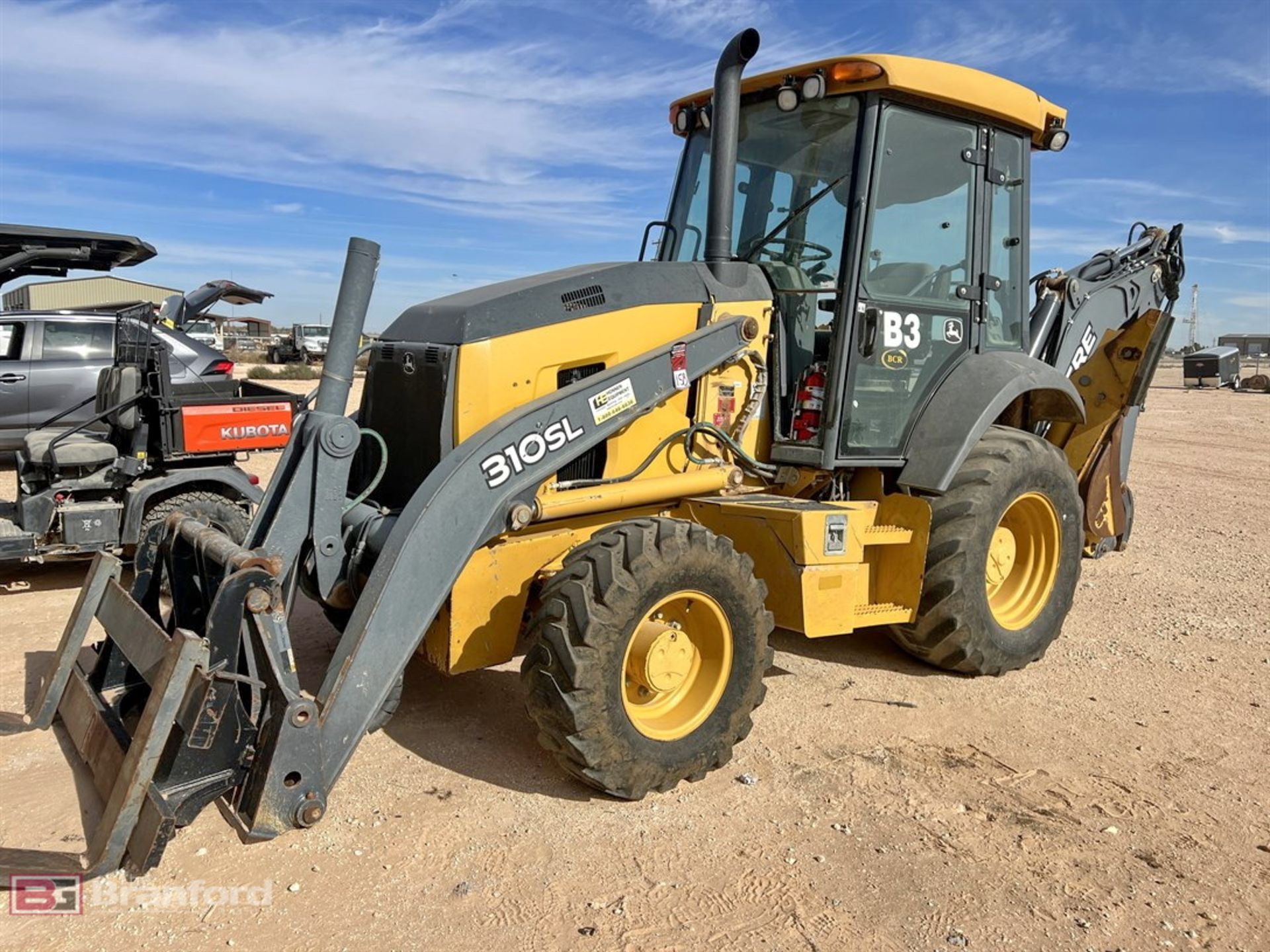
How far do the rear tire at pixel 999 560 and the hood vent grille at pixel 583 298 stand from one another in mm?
1991

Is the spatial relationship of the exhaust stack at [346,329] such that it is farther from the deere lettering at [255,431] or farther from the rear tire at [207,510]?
the deere lettering at [255,431]

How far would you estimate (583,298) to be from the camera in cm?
419

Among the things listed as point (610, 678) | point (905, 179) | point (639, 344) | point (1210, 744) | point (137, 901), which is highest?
point (905, 179)

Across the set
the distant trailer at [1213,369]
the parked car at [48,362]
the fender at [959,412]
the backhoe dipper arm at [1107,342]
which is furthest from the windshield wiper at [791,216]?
the distant trailer at [1213,369]

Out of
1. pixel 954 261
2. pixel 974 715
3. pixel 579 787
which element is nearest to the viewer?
pixel 579 787

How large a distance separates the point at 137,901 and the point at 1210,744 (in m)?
4.28

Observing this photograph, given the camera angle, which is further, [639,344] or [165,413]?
[165,413]

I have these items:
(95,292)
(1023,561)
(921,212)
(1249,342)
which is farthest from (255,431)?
(1249,342)

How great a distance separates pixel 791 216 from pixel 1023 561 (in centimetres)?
238

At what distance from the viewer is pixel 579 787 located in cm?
378

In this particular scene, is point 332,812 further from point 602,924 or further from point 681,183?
point 681,183

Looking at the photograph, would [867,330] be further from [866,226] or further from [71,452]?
[71,452]

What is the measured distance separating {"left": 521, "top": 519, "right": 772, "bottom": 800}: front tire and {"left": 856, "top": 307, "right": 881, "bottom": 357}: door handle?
126 cm

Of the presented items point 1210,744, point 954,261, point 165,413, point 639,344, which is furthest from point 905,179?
point 165,413
